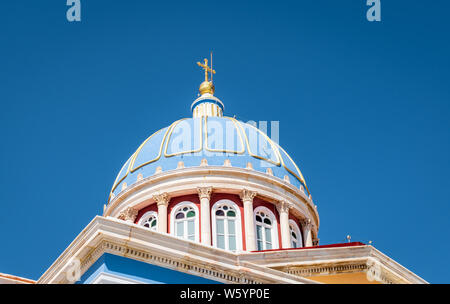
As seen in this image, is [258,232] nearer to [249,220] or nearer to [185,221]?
[249,220]

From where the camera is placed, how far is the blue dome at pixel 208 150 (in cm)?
3975

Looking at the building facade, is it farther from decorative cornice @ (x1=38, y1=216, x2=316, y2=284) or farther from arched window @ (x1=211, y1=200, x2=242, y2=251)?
decorative cornice @ (x1=38, y1=216, x2=316, y2=284)

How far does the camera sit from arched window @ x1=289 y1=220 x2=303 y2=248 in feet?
131

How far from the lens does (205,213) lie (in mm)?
37500

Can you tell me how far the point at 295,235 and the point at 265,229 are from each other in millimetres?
2377

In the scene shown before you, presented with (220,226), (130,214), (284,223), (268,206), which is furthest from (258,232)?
(130,214)

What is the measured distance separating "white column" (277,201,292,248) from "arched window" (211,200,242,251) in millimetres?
2256

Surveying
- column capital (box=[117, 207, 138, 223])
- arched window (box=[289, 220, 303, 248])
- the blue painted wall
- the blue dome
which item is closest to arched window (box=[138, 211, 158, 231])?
column capital (box=[117, 207, 138, 223])

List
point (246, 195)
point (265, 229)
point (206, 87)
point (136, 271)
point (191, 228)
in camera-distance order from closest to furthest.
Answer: point (136, 271)
point (191, 228)
point (246, 195)
point (265, 229)
point (206, 87)

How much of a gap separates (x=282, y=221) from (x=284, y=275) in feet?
60.2

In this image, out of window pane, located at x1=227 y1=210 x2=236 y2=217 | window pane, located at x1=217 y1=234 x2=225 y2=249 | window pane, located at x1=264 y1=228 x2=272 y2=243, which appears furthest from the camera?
window pane, located at x1=227 y1=210 x2=236 y2=217

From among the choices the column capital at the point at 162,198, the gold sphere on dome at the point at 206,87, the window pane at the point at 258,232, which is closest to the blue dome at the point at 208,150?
the column capital at the point at 162,198
